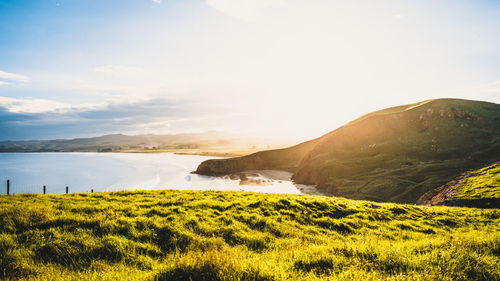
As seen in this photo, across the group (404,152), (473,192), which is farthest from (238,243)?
(404,152)

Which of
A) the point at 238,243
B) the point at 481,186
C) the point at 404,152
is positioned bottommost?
the point at 481,186

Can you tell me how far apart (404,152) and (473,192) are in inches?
1295

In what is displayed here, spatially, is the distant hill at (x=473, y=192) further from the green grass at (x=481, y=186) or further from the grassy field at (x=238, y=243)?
→ the grassy field at (x=238, y=243)

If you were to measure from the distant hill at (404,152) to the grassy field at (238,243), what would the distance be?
2675 cm

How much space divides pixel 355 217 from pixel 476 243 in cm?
948

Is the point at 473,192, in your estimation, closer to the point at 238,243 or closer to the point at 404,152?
the point at 238,243

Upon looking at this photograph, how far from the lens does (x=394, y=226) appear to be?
1451 cm

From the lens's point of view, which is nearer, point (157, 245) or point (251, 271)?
point (251, 271)

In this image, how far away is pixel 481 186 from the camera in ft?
87.2

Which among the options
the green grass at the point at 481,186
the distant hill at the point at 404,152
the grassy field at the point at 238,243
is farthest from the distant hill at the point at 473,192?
the grassy field at the point at 238,243

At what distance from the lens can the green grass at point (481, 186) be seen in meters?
24.6

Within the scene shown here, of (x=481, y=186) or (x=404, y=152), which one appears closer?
(x=481, y=186)

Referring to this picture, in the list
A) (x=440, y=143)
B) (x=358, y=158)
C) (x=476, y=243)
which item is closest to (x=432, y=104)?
(x=440, y=143)

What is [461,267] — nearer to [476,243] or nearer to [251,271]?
[476,243]
